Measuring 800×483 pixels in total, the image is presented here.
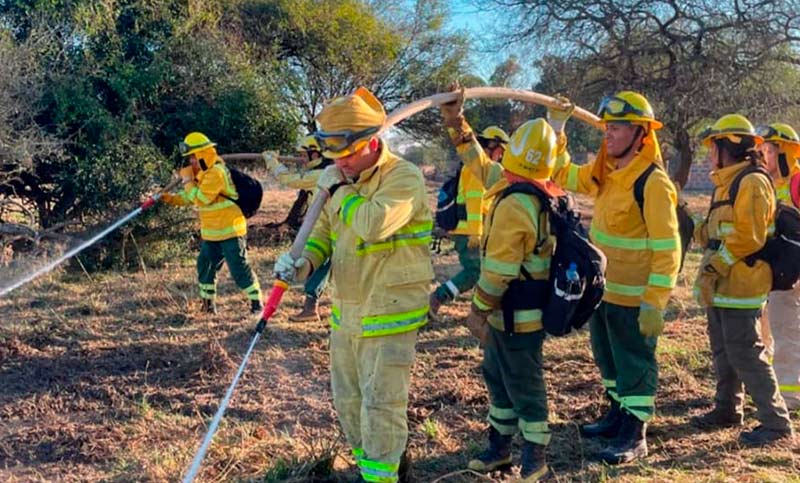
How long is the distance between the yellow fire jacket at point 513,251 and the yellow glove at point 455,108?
2.71 feet

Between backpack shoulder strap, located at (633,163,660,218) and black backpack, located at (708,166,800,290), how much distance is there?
69cm

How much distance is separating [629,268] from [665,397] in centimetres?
157

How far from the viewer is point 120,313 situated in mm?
7473

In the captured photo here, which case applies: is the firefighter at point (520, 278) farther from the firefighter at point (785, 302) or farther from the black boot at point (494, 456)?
the firefighter at point (785, 302)

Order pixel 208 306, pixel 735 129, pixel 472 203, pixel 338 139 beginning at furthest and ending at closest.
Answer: pixel 208 306
pixel 472 203
pixel 735 129
pixel 338 139

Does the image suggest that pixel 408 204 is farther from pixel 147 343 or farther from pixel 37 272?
pixel 37 272

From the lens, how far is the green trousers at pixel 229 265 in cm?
723

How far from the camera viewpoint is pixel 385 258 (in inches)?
130

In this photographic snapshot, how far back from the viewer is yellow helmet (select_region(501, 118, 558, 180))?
3.53 metres

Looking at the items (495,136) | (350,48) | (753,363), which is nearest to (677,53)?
(350,48)

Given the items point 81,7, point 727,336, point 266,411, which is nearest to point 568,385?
point 727,336

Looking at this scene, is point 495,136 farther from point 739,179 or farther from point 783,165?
point 739,179

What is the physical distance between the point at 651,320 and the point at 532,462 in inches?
39.8

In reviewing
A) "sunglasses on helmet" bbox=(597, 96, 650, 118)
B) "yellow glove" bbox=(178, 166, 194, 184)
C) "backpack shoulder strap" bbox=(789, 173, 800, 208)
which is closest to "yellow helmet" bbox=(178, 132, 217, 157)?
"yellow glove" bbox=(178, 166, 194, 184)
